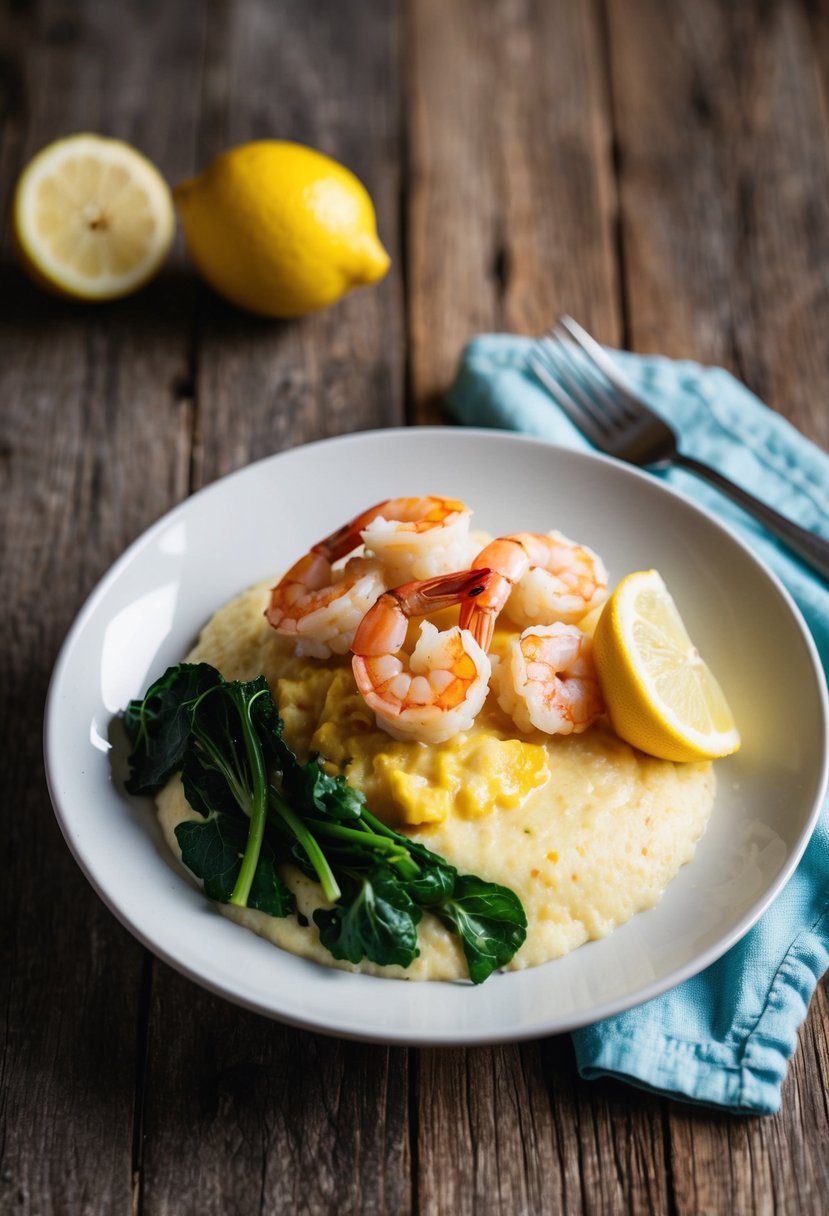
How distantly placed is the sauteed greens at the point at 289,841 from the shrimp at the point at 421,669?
8.2 inches

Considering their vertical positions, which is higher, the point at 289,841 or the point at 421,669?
the point at 421,669

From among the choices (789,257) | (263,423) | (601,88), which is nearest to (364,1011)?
(263,423)

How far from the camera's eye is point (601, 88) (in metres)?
4.93

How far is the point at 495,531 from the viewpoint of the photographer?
Answer: 3230 mm

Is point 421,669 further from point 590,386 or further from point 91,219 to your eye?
point 91,219

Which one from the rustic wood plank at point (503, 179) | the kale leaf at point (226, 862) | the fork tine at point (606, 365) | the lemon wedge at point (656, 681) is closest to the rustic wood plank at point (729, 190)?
the rustic wood plank at point (503, 179)

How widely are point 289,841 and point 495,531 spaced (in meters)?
1.15

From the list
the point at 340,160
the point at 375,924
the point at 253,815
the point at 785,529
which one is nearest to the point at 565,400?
the point at 785,529

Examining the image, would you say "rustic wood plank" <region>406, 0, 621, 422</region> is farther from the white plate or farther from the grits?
the grits

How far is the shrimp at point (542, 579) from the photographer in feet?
8.70

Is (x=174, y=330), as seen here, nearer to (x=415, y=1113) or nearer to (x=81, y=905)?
(x=81, y=905)

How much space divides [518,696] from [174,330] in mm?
2308

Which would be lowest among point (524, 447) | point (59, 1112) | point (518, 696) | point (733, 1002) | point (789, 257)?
point (59, 1112)

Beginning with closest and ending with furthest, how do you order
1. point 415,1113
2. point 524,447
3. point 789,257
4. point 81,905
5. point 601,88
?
point 415,1113, point 81,905, point 524,447, point 789,257, point 601,88
